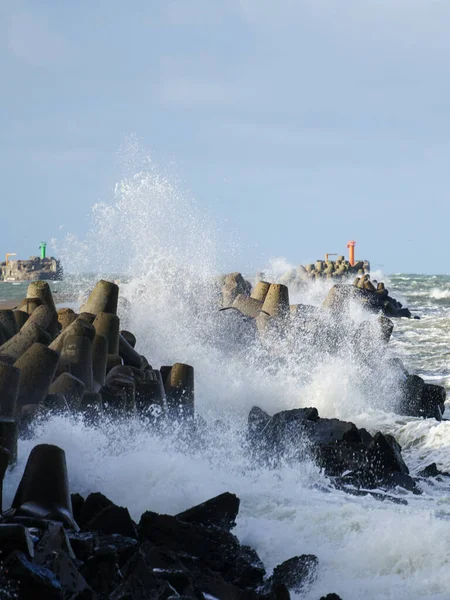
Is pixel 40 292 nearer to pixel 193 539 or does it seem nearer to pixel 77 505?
pixel 77 505

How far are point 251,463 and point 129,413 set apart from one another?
1.08 meters

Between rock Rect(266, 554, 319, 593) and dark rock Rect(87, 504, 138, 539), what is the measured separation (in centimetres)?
73

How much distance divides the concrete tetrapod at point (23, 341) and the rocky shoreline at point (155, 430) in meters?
0.01

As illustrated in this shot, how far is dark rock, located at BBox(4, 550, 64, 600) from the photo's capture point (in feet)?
11.4

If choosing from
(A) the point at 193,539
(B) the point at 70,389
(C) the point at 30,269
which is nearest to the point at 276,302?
(B) the point at 70,389

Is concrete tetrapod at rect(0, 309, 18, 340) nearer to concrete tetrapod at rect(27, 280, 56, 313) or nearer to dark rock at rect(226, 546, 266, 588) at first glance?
concrete tetrapod at rect(27, 280, 56, 313)

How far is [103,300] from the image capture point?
389 inches

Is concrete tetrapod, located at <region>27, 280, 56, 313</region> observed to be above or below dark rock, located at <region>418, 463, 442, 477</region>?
above

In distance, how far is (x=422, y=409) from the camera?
34.8ft

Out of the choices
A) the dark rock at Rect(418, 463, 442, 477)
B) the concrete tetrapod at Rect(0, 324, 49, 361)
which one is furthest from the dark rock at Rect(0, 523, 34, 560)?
the dark rock at Rect(418, 463, 442, 477)

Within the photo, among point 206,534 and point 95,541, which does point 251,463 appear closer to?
point 206,534

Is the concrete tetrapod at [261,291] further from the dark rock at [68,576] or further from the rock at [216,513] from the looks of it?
the dark rock at [68,576]

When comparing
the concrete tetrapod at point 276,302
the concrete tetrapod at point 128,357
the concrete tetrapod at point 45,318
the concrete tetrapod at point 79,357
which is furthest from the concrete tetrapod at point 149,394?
the concrete tetrapod at point 276,302

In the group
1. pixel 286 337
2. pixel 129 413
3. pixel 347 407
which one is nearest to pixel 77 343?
pixel 129 413
